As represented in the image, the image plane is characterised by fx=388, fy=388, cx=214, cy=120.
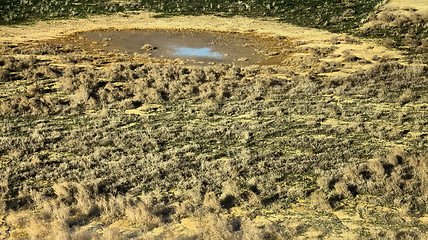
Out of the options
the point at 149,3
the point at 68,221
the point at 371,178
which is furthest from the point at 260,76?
the point at 149,3

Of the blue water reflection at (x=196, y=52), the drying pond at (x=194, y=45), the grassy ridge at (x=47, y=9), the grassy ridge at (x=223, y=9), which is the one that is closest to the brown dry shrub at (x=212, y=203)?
the drying pond at (x=194, y=45)

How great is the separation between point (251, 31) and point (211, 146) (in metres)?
17.9

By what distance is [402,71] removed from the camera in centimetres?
2042

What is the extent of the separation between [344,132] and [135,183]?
314 inches

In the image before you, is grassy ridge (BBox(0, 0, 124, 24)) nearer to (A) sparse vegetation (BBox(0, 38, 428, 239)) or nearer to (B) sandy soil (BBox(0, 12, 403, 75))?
(B) sandy soil (BBox(0, 12, 403, 75))

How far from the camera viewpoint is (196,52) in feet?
80.9

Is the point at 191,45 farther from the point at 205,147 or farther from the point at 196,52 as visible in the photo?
the point at 205,147

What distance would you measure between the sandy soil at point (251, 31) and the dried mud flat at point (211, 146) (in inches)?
12.9

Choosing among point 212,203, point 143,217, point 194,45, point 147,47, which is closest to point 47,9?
point 147,47

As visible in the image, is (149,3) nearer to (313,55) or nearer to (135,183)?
(313,55)

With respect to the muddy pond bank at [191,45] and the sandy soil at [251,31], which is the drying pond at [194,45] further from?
the sandy soil at [251,31]

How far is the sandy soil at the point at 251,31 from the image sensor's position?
77.3 ft

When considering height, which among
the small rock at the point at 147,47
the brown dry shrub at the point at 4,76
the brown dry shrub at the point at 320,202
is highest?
the small rock at the point at 147,47

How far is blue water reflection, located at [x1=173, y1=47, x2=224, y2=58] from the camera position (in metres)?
24.0
